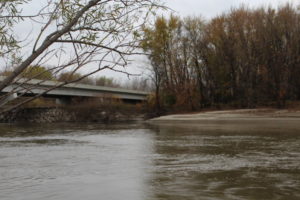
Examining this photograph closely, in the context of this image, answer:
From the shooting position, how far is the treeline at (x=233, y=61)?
54594 mm

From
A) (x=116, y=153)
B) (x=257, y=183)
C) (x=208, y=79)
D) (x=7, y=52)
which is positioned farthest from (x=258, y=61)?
(x=7, y=52)

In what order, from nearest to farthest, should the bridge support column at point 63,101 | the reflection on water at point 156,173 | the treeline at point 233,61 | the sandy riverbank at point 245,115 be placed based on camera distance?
the reflection on water at point 156,173, the sandy riverbank at point 245,115, the treeline at point 233,61, the bridge support column at point 63,101

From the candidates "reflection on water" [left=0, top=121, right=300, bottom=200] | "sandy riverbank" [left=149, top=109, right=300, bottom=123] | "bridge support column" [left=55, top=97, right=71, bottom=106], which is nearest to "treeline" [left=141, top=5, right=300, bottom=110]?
"sandy riverbank" [left=149, top=109, right=300, bottom=123]

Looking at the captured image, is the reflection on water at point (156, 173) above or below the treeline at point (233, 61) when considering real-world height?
below

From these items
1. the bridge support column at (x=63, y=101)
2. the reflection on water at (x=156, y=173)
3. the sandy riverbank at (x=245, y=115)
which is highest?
the bridge support column at (x=63, y=101)

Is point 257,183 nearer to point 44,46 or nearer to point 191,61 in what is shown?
point 44,46

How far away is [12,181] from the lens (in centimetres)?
1137

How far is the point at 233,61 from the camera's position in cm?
5941

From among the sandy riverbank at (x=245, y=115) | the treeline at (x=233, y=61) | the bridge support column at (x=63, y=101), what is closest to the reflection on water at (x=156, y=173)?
the sandy riverbank at (x=245, y=115)

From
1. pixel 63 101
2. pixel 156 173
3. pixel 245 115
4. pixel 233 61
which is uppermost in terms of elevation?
pixel 233 61

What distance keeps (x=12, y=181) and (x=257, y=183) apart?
6.94 m

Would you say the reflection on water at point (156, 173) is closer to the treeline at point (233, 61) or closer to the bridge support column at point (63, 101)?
the treeline at point (233, 61)

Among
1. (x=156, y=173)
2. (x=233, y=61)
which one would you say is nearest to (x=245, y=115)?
(x=233, y=61)

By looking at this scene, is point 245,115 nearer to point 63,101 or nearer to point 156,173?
point 63,101
